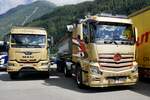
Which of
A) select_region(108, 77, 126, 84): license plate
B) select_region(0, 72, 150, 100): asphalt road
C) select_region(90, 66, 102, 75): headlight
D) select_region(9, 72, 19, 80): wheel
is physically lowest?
select_region(0, 72, 150, 100): asphalt road

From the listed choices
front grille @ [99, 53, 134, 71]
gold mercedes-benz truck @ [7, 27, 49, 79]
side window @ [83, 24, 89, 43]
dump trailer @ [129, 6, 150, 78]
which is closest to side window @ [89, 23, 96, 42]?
side window @ [83, 24, 89, 43]

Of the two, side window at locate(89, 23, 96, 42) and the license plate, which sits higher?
side window at locate(89, 23, 96, 42)

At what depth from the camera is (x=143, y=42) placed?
15.7m

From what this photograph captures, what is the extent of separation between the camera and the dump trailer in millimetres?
15319

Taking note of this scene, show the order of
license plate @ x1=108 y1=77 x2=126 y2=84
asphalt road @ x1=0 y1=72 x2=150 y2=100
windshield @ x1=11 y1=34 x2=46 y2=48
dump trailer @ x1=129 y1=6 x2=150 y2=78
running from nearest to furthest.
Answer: asphalt road @ x1=0 y1=72 x2=150 y2=100
license plate @ x1=108 y1=77 x2=126 y2=84
dump trailer @ x1=129 y1=6 x2=150 y2=78
windshield @ x1=11 y1=34 x2=46 y2=48

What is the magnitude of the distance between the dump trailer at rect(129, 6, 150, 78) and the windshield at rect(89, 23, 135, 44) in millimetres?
1655

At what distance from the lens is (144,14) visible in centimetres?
1579

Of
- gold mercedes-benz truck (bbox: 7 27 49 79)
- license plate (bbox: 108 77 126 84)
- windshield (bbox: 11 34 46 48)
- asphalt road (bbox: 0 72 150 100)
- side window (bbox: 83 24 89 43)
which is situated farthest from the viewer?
windshield (bbox: 11 34 46 48)

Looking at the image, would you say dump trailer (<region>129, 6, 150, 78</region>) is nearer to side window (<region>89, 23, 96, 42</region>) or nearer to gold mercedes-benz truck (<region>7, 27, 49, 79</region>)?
side window (<region>89, 23, 96, 42</region>)

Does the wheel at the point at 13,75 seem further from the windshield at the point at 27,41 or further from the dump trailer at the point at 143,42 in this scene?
the dump trailer at the point at 143,42

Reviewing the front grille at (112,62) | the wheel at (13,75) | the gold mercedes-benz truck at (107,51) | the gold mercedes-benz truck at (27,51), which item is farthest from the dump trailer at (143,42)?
the wheel at (13,75)

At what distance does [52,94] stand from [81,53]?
227 centimetres

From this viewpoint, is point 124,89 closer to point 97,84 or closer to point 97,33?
point 97,84

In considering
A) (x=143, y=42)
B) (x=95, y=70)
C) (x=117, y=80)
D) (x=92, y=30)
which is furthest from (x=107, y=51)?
(x=143, y=42)
